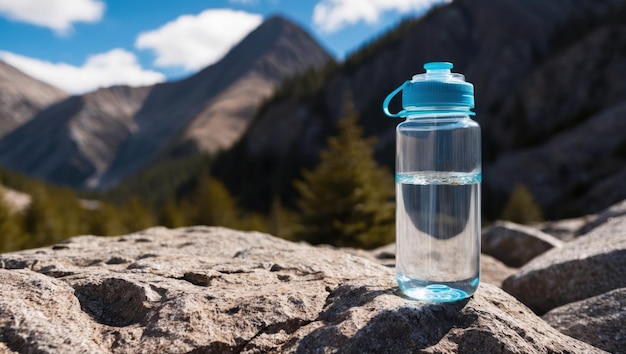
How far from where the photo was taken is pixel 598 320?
9.70ft

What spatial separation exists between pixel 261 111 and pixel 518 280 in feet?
369

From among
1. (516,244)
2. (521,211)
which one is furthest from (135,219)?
(516,244)

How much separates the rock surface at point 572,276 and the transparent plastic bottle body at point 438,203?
1.58 meters

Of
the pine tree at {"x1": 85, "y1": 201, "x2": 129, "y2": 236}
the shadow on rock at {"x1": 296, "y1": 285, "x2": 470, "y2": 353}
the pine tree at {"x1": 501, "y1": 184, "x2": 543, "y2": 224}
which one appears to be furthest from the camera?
the pine tree at {"x1": 85, "y1": 201, "x2": 129, "y2": 236}

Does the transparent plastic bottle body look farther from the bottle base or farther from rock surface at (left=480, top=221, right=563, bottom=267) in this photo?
rock surface at (left=480, top=221, right=563, bottom=267)

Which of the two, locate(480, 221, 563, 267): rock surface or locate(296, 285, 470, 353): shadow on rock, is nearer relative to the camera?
locate(296, 285, 470, 353): shadow on rock

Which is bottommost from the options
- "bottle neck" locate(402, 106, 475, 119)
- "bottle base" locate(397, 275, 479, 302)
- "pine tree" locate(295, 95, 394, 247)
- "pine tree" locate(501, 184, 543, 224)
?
"pine tree" locate(501, 184, 543, 224)

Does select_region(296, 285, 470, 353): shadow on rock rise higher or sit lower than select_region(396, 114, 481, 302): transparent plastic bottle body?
lower

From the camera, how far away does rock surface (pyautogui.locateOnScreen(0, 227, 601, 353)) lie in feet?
7.04

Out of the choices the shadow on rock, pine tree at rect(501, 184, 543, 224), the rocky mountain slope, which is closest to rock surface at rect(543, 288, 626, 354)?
the rocky mountain slope

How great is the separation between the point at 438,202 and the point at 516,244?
471cm

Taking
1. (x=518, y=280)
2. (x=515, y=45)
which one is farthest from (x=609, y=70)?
(x=518, y=280)

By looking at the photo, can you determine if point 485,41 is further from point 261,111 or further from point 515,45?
point 261,111

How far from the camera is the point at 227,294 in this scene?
265cm
